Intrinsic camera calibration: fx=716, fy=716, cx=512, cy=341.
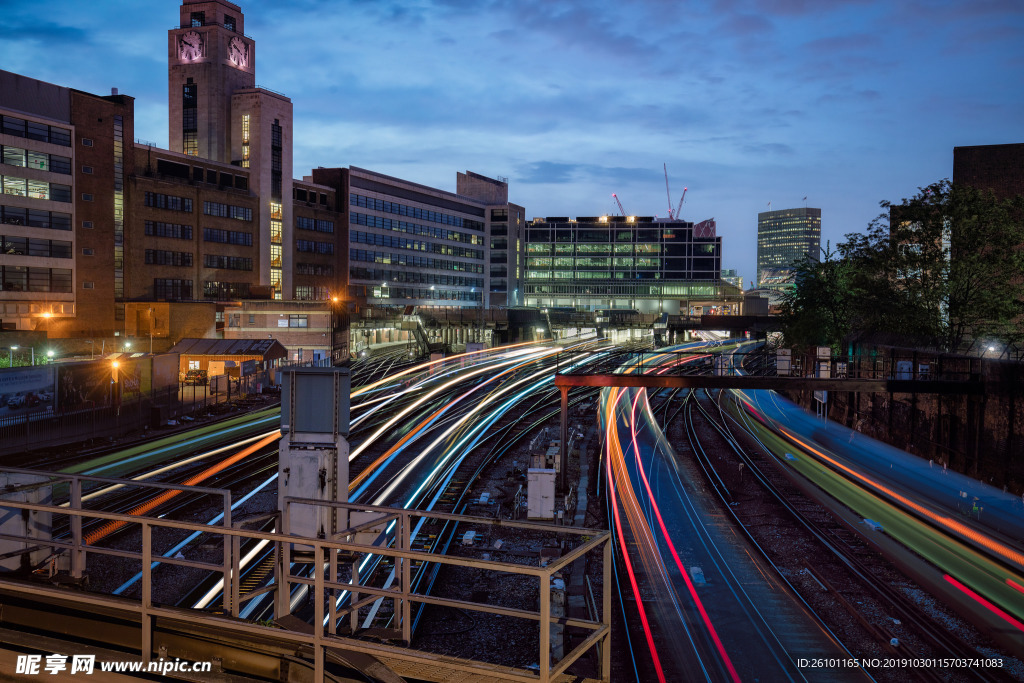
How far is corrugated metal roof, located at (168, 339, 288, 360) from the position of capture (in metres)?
48.6

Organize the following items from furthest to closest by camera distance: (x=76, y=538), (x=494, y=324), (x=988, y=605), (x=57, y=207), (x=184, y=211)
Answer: (x=494, y=324), (x=184, y=211), (x=57, y=207), (x=988, y=605), (x=76, y=538)

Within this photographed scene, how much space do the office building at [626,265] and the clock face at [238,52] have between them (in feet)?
333

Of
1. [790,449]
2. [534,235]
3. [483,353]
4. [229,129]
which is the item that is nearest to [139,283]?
[229,129]

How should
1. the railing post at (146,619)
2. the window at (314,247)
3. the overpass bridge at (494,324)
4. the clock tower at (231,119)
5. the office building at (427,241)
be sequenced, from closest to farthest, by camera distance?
the railing post at (146,619) < the overpass bridge at (494,324) < the clock tower at (231,119) < the window at (314,247) < the office building at (427,241)

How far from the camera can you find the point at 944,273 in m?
39.0

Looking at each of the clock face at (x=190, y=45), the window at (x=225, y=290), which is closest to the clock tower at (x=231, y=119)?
the clock face at (x=190, y=45)

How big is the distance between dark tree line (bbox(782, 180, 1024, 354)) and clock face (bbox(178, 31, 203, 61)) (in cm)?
7464

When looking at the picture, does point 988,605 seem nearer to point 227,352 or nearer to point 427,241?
point 227,352

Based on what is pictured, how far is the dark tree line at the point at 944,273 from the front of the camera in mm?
36594

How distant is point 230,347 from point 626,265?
453ft

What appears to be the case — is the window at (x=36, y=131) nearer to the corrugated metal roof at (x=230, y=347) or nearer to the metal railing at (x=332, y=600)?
the corrugated metal roof at (x=230, y=347)

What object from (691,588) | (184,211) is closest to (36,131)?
(184,211)

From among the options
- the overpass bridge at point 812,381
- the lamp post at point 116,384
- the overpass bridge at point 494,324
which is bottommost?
the lamp post at point 116,384

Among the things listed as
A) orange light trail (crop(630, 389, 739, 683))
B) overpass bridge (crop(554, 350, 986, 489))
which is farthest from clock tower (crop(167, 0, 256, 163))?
orange light trail (crop(630, 389, 739, 683))
